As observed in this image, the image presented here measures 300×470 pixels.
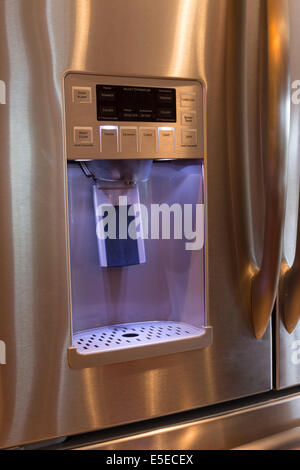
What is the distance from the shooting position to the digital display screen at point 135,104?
720 mm

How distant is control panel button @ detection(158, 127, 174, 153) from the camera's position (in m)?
0.75

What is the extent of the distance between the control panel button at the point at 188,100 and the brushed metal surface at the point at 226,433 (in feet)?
1.69

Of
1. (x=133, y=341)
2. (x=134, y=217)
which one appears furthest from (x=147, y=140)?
(x=133, y=341)

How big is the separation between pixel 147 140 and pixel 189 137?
0.24 feet

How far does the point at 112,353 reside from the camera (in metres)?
0.74

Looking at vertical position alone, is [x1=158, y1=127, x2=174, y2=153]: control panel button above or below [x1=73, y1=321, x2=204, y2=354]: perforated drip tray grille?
above

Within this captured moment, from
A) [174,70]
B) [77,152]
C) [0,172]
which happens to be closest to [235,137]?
[174,70]

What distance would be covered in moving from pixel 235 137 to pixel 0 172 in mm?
382

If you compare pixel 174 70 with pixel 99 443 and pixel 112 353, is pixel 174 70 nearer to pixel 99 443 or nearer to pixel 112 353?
pixel 112 353

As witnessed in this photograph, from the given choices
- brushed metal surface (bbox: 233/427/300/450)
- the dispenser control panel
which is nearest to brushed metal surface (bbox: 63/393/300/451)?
brushed metal surface (bbox: 233/427/300/450)

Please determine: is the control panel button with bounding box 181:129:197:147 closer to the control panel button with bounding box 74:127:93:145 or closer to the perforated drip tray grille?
the control panel button with bounding box 74:127:93:145

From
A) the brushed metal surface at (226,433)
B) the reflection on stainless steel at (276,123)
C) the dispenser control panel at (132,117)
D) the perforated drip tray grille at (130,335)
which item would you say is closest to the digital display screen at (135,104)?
the dispenser control panel at (132,117)

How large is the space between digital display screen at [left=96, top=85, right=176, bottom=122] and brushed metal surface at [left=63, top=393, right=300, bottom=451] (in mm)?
491

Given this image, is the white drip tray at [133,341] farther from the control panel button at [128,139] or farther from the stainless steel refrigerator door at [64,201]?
the control panel button at [128,139]
